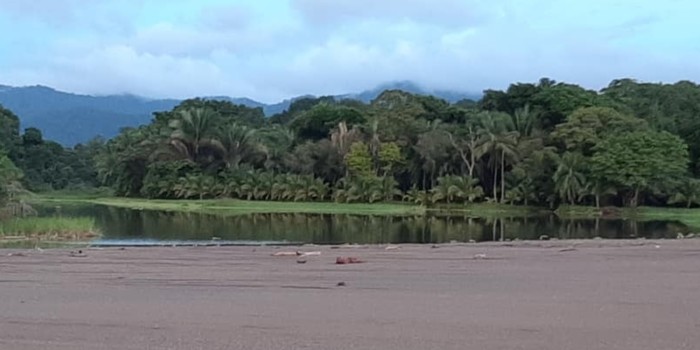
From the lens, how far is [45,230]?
105ft

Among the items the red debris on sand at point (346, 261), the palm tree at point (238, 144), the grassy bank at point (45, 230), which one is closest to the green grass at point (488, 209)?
the palm tree at point (238, 144)

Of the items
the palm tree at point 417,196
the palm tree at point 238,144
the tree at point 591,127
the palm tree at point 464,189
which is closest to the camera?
the tree at point 591,127

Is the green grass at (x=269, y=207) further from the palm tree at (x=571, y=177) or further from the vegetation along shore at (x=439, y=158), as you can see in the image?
the palm tree at (x=571, y=177)

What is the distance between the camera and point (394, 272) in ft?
43.0

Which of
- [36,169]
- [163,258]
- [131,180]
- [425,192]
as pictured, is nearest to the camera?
[163,258]

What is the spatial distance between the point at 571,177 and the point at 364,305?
5644cm

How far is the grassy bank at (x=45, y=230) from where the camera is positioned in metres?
31.2

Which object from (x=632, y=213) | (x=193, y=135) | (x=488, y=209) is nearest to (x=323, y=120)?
(x=193, y=135)

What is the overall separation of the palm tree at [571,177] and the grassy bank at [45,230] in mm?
38631

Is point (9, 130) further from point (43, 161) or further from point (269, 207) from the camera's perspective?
point (269, 207)

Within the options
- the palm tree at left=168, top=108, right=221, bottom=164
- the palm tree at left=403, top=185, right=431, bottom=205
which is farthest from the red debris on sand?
the palm tree at left=168, top=108, right=221, bottom=164

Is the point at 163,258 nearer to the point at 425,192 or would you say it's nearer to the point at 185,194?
the point at 425,192

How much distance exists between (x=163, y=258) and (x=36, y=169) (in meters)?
91.1

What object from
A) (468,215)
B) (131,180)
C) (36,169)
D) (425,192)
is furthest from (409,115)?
(36,169)
